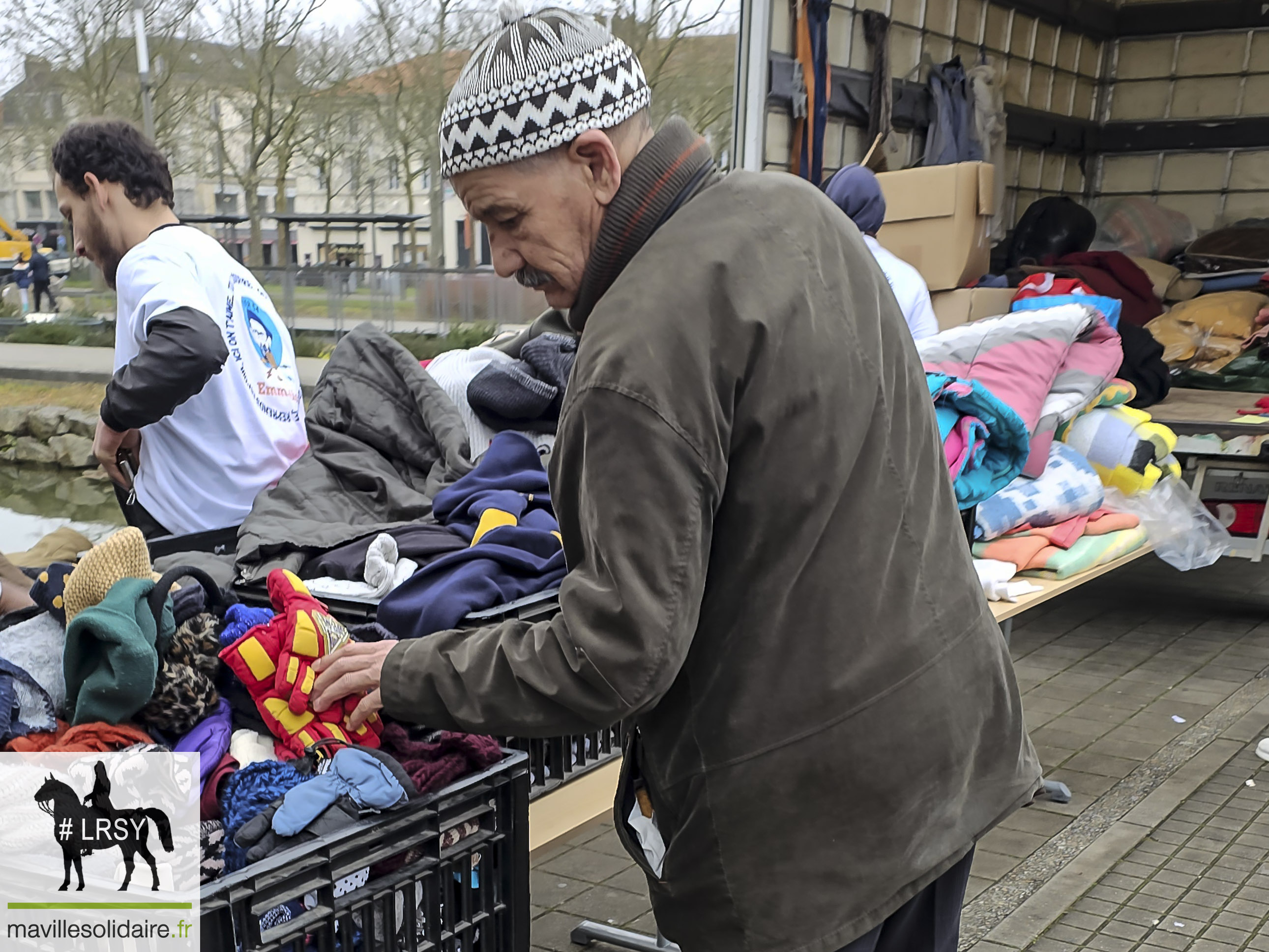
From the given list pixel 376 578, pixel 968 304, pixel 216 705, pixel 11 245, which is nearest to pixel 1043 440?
pixel 968 304

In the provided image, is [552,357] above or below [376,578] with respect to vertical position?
above

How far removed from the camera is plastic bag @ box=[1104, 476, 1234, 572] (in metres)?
4.27

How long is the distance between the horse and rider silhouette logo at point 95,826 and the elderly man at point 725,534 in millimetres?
284

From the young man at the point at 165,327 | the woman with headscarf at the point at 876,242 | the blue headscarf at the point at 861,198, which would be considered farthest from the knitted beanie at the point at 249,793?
the blue headscarf at the point at 861,198

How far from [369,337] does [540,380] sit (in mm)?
443

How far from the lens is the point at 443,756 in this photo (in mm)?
1496

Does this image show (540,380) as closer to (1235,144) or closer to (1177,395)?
(1177,395)

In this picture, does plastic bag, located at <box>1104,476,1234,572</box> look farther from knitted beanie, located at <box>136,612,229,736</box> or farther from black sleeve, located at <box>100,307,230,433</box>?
knitted beanie, located at <box>136,612,229,736</box>

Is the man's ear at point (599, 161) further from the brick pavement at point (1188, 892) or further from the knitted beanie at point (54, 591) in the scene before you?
the brick pavement at point (1188, 892)

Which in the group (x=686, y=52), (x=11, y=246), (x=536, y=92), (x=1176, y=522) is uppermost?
(x=686, y=52)

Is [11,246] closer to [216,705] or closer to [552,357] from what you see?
[552,357]

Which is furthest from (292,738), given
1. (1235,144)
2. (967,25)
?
(1235,144)

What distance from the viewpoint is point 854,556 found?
4.13 feet

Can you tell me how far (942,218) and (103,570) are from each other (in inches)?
194
